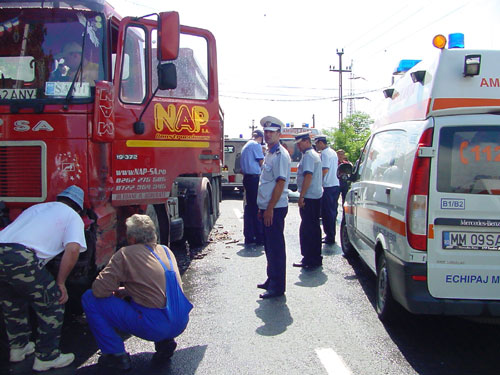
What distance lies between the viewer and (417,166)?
153 inches

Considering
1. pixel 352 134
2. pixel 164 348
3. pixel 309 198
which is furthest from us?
pixel 352 134

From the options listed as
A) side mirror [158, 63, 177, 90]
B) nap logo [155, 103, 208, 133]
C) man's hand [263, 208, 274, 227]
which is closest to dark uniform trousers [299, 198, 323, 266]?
man's hand [263, 208, 274, 227]

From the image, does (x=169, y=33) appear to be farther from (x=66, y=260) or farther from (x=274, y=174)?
(x=66, y=260)

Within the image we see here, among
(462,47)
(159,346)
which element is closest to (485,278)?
(462,47)

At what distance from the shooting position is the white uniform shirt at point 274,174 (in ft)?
18.1

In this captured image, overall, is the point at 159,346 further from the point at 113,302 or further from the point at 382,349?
the point at 382,349

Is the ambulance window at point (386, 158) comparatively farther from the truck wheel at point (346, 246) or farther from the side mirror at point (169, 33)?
the side mirror at point (169, 33)

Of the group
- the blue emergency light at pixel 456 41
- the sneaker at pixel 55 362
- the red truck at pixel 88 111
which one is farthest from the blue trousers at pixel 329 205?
the sneaker at pixel 55 362

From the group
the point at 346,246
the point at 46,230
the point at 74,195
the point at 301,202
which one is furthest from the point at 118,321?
the point at 346,246

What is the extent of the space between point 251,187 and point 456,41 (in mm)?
4634

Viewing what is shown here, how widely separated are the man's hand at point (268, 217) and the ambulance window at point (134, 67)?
1.91m

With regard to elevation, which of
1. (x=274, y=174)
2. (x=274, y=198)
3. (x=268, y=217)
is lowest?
(x=268, y=217)

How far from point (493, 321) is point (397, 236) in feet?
3.30

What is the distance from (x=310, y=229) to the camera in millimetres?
6695
